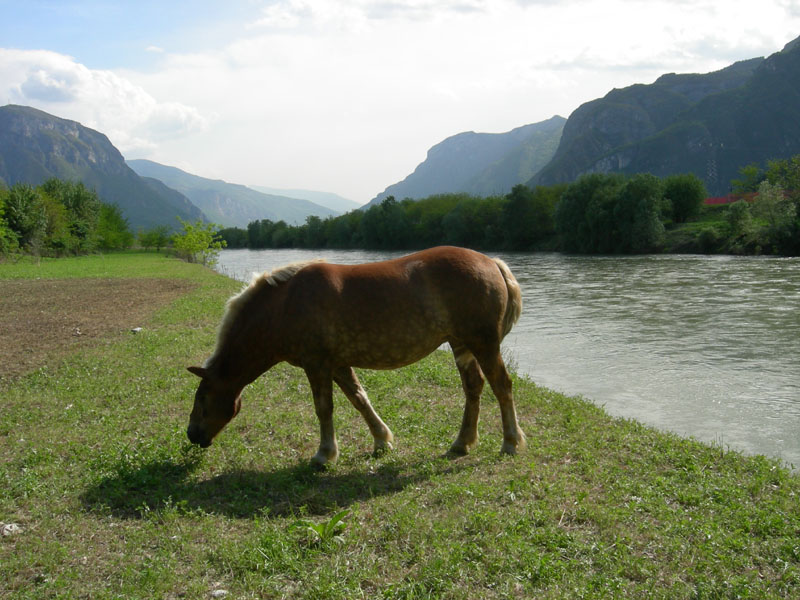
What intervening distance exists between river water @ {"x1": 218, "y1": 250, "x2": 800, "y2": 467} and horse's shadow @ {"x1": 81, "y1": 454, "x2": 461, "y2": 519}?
5442 mm

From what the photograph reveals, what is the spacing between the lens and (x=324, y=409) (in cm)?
616

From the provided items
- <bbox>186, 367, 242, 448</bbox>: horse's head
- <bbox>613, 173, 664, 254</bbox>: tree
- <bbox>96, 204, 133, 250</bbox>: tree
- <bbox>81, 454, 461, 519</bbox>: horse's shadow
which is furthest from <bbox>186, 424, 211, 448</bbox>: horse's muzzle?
<bbox>96, 204, 133, 250</bbox>: tree

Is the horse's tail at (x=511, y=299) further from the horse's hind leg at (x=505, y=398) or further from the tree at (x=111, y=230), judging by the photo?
the tree at (x=111, y=230)

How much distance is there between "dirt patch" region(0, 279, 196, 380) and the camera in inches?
498

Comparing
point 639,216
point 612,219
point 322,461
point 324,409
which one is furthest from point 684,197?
point 322,461

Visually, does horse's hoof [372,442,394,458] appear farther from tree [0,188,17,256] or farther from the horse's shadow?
tree [0,188,17,256]

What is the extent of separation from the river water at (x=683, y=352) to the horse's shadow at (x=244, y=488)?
5442 mm

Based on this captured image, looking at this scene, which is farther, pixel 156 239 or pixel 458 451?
pixel 156 239

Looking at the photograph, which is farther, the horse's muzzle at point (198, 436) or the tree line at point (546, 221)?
the tree line at point (546, 221)

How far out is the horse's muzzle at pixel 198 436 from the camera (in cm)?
635

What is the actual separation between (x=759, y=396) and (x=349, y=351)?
30.0ft

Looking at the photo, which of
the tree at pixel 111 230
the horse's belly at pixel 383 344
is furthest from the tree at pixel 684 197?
the tree at pixel 111 230

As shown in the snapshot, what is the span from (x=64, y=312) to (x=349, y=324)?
16662mm

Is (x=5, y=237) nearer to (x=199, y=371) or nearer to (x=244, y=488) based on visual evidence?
(x=199, y=371)
